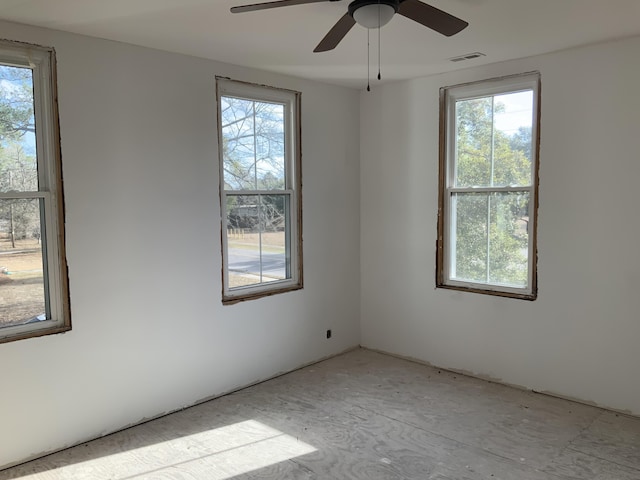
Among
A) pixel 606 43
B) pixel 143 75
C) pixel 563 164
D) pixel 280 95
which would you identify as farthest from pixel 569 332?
pixel 143 75

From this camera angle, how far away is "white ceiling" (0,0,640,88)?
8.64 feet

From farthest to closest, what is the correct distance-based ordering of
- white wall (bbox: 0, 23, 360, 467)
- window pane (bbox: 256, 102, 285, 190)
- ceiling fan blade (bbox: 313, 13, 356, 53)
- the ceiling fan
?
1. window pane (bbox: 256, 102, 285, 190)
2. white wall (bbox: 0, 23, 360, 467)
3. ceiling fan blade (bbox: 313, 13, 356, 53)
4. the ceiling fan

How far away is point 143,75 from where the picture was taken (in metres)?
3.37

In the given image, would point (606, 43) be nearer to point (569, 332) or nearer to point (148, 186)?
point (569, 332)

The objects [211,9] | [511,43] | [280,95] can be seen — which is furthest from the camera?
[280,95]

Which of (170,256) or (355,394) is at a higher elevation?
(170,256)

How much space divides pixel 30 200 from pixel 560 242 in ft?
11.9

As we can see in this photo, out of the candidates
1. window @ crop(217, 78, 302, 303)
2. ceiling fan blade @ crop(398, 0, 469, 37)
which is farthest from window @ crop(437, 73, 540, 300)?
ceiling fan blade @ crop(398, 0, 469, 37)

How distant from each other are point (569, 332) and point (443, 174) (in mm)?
1609

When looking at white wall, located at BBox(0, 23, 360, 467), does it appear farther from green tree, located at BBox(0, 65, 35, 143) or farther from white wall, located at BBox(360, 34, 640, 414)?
white wall, located at BBox(360, 34, 640, 414)

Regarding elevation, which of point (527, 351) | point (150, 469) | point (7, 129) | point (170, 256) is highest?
point (7, 129)

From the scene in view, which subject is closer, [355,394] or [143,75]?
[143,75]

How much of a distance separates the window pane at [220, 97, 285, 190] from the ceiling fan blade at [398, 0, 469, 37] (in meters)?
1.94

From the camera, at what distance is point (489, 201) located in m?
4.11
